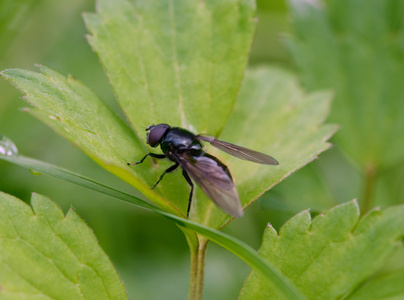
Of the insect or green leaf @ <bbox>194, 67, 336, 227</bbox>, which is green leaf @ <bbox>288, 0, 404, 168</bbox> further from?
the insect

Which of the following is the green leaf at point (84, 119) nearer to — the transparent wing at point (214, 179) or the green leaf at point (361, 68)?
the transparent wing at point (214, 179)

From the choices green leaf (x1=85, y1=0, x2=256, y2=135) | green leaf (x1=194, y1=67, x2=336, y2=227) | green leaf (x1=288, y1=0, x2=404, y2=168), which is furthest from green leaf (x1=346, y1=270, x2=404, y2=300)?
green leaf (x1=288, y1=0, x2=404, y2=168)

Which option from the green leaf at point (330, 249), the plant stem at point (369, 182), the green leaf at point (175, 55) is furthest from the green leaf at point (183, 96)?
the plant stem at point (369, 182)

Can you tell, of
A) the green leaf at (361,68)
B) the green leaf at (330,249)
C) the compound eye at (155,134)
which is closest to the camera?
the green leaf at (330,249)

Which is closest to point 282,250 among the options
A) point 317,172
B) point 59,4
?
point 317,172

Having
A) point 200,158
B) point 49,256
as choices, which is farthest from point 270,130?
point 49,256
